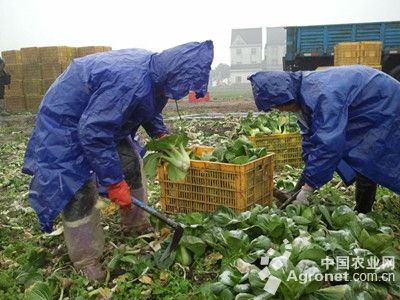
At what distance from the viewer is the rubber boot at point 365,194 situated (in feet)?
12.9

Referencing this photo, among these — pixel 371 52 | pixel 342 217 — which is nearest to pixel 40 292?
pixel 342 217

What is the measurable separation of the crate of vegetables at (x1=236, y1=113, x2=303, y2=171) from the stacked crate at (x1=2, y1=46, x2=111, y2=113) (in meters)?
13.4

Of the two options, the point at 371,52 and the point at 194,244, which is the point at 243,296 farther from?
the point at 371,52

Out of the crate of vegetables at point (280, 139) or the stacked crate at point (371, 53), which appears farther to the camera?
the stacked crate at point (371, 53)

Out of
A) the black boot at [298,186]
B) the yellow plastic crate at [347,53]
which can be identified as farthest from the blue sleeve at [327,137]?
the yellow plastic crate at [347,53]

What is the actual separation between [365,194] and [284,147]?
2.08 metres

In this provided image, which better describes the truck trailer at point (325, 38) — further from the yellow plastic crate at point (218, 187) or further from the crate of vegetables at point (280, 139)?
the yellow plastic crate at point (218, 187)

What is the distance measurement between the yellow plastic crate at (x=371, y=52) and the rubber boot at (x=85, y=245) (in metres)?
12.9

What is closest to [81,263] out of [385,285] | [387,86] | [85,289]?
[85,289]

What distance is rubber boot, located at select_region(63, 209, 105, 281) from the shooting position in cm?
325

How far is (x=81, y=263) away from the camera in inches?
130

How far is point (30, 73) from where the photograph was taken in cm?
1734

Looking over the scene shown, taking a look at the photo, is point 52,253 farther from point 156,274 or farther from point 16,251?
point 156,274

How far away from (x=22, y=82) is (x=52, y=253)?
1560 cm
